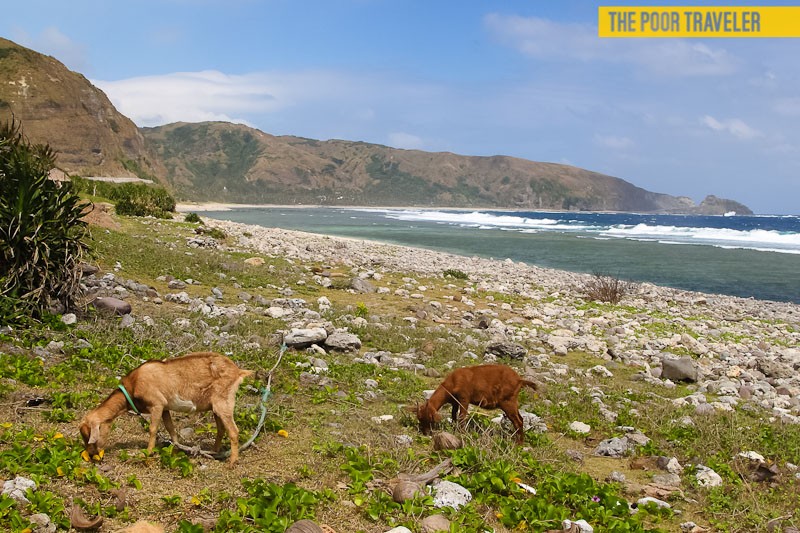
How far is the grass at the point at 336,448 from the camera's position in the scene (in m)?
4.63

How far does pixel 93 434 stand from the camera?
4984 mm

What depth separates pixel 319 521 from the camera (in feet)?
14.9

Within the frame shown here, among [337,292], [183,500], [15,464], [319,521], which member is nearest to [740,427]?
[319,521]

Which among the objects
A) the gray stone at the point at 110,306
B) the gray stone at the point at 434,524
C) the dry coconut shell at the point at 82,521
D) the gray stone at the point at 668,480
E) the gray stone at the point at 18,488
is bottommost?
the gray stone at the point at 668,480

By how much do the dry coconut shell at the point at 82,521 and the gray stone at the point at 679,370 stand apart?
9894 mm

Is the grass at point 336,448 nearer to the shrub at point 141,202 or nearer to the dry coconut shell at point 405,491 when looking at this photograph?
the dry coconut shell at point 405,491

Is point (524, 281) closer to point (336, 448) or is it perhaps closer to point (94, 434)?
point (336, 448)

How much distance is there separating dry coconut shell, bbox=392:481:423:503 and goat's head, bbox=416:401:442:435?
1.54 metres

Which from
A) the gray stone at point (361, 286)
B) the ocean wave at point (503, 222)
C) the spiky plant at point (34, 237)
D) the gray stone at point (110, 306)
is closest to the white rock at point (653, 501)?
the gray stone at point (110, 306)

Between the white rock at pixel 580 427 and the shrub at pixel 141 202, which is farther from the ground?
the shrub at pixel 141 202

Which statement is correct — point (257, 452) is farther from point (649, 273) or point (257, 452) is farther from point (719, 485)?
point (649, 273)

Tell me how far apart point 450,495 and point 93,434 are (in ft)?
10.4

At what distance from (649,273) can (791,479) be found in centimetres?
2993

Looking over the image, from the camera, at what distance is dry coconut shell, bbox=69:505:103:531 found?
13.2ft
